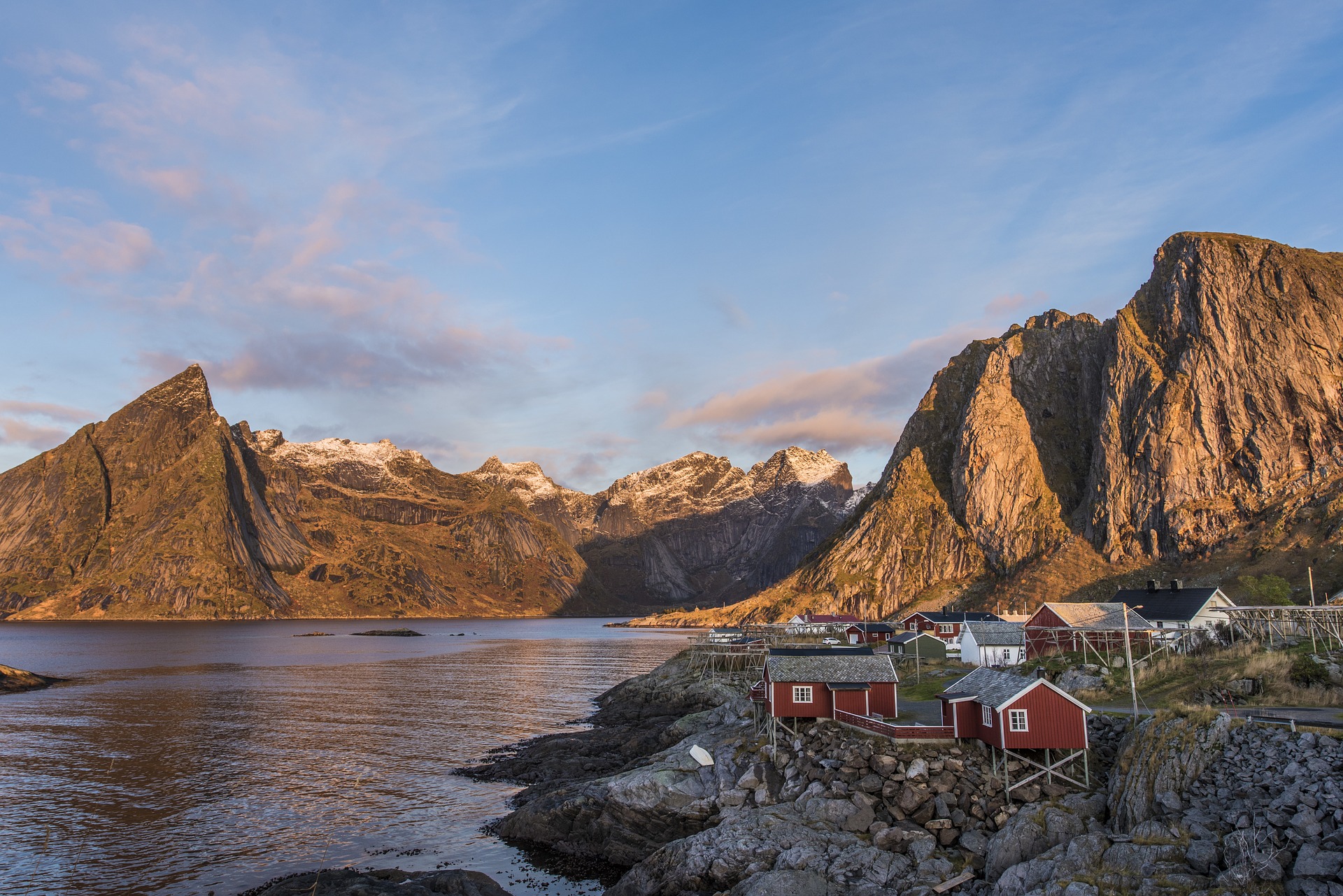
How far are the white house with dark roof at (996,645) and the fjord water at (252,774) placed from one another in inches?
1655

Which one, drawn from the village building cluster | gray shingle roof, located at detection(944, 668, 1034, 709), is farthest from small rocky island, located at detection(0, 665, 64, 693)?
gray shingle roof, located at detection(944, 668, 1034, 709)

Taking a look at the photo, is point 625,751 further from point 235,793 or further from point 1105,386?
point 1105,386

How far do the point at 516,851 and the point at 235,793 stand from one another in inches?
881

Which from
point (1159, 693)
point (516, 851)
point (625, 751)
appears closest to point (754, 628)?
point (625, 751)

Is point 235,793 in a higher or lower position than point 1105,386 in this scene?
lower

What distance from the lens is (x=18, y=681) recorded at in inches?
3949

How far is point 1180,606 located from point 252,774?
7708 centimetres

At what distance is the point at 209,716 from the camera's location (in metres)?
79.8

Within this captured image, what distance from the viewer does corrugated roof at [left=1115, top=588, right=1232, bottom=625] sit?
228 feet

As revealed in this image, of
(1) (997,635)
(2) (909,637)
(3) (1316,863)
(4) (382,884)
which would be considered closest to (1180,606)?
(1) (997,635)

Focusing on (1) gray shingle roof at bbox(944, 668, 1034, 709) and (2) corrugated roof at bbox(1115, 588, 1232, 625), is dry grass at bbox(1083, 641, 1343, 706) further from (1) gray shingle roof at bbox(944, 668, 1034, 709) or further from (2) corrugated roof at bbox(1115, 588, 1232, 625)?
(2) corrugated roof at bbox(1115, 588, 1232, 625)

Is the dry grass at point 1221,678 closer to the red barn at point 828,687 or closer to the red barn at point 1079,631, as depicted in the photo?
the red barn at point 1079,631

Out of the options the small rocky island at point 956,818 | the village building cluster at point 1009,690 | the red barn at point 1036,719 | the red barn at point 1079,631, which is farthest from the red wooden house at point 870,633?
the red barn at point 1036,719

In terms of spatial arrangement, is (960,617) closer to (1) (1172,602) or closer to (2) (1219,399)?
(1) (1172,602)
